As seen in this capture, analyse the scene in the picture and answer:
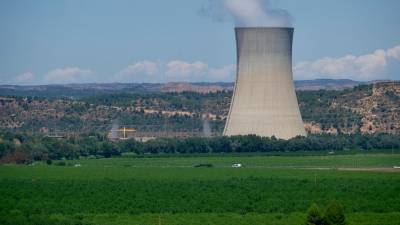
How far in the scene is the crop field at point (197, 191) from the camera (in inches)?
1198

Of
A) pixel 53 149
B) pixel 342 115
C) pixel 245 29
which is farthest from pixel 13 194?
pixel 342 115

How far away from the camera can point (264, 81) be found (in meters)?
48.3

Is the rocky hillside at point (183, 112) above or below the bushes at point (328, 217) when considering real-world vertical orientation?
below

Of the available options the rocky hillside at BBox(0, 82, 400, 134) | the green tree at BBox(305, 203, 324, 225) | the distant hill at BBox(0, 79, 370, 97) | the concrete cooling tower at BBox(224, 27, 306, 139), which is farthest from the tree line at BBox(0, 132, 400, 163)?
the distant hill at BBox(0, 79, 370, 97)

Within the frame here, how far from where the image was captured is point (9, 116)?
9112 centimetres

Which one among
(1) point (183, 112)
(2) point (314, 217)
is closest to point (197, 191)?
(2) point (314, 217)

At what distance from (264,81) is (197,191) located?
36.7 feet

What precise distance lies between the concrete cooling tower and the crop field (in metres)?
1.93

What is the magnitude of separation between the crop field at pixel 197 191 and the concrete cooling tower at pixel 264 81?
6.34ft

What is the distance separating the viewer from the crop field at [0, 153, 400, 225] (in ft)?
99.8

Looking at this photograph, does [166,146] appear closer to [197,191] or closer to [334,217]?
[197,191]

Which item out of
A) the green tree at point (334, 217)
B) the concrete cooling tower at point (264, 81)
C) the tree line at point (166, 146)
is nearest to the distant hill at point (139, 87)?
the tree line at point (166, 146)

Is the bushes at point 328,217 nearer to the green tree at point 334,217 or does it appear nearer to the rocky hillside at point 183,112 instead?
the green tree at point 334,217

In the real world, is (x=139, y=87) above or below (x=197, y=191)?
below
